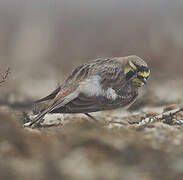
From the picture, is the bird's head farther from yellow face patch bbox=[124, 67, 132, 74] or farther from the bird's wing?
the bird's wing

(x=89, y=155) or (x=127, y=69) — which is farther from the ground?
(x=127, y=69)

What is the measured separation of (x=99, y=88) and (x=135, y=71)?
2.02ft

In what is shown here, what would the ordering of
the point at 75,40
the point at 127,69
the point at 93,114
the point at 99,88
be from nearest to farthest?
the point at 99,88
the point at 127,69
the point at 93,114
the point at 75,40

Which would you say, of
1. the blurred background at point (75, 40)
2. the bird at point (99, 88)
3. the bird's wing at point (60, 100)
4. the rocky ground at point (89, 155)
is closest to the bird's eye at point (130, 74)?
the bird at point (99, 88)

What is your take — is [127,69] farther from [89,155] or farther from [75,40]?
[75,40]

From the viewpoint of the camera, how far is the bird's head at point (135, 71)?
6051mm

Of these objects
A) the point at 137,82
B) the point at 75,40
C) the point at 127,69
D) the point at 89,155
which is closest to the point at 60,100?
the point at 127,69

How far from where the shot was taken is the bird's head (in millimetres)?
6051

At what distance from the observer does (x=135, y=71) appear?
6082mm

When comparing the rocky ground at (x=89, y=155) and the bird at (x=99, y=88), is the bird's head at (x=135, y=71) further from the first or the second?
the rocky ground at (x=89, y=155)

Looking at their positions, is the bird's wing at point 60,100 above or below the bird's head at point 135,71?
below

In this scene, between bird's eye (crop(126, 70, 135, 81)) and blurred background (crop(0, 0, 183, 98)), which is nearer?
bird's eye (crop(126, 70, 135, 81))

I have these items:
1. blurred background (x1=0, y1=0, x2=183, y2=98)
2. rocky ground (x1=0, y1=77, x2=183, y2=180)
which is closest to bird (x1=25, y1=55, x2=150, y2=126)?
rocky ground (x1=0, y1=77, x2=183, y2=180)

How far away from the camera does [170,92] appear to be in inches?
413
